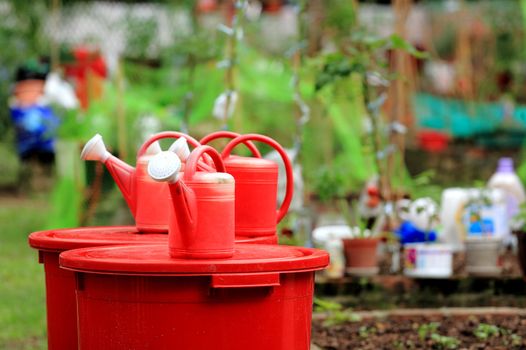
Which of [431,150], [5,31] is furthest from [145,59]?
[431,150]

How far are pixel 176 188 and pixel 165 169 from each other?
0.08m

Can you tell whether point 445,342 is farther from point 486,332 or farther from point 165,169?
point 165,169

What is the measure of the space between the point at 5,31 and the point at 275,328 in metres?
9.81

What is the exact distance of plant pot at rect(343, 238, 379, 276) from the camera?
5.20 m

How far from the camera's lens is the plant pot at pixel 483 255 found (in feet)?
17.4

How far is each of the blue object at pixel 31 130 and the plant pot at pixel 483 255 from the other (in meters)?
5.09

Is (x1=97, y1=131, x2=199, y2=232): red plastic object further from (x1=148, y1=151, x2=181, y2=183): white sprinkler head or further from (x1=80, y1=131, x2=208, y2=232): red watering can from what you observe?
(x1=148, y1=151, x2=181, y2=183): white sprinkler head

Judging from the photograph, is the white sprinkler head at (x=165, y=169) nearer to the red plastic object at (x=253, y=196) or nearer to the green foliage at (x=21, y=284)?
the red plastic object at (x=253, y=196)

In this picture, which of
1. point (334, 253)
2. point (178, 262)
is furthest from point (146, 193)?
point (334, 253)

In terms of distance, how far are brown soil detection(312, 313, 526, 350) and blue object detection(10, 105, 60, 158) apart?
5675 mm

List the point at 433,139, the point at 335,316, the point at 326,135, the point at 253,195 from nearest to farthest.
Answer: the point at 253,195
the point at 335,316
the point at 326,135
the point at 433,139

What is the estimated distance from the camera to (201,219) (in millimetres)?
2562

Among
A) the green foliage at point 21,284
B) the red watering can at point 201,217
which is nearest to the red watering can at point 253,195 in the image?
the red watering can at point 201,217

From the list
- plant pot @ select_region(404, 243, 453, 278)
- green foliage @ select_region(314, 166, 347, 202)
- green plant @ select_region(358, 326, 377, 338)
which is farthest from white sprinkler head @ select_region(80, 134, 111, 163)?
green foliage @ select_region(314, 166, 347, 202)
